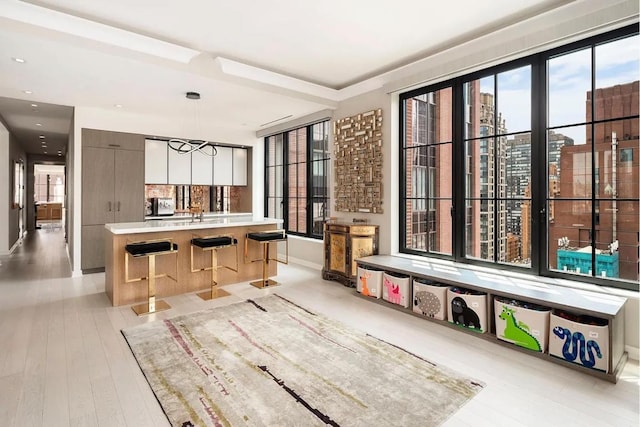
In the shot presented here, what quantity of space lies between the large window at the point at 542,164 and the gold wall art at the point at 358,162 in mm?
635

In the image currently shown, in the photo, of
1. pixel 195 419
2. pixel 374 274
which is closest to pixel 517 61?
pixel 374 274

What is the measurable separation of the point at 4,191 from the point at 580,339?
9709 mm

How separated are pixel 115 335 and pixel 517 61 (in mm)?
4836

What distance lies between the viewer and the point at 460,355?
283cm

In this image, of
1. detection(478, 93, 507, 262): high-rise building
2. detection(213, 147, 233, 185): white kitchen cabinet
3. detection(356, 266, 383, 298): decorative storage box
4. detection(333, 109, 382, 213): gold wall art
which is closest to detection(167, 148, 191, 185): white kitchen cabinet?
detection(213, 147, 233, 185): white kitchen cabinet

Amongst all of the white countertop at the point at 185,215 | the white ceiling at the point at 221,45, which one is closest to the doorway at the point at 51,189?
the white countertop at the point at 185,215

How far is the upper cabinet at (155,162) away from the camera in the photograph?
629 cm

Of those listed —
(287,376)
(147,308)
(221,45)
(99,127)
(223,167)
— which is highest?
(221,45)

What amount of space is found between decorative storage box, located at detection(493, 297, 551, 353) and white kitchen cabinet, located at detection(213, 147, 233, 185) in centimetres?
590

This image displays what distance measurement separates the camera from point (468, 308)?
324 centimetres

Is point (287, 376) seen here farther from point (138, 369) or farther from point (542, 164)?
point (542, 164)

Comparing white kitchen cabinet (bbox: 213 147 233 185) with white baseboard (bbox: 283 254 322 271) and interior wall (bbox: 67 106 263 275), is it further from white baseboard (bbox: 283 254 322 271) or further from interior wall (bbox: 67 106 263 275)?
white baseboard (bbox: 283 254 322 271)

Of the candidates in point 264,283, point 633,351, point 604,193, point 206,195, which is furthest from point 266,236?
point 633,351

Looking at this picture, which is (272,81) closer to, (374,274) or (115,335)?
(374,274)
